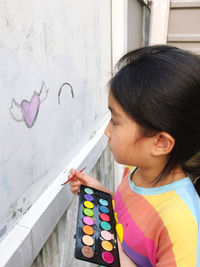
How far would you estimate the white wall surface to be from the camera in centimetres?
56

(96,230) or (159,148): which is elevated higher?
(159,148)

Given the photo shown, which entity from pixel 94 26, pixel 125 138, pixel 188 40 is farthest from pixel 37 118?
pixel 188 40

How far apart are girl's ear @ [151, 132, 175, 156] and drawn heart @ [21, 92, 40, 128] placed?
316mm

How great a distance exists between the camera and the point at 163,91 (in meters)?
0.52

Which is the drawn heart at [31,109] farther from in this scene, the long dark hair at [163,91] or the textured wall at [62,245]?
the textured wall at [62,245]

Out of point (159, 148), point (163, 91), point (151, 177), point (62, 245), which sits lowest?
point (62, 245)

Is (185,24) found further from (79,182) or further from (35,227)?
(35,227)

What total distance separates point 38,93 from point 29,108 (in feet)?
0.19

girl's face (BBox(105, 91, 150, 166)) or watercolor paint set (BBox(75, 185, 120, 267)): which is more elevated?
girl's face (BBox(105, 91, 150, 166))

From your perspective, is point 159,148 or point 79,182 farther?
point 79,182

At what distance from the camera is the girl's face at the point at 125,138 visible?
57 cm

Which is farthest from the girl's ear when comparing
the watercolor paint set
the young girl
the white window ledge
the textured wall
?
the textured wall

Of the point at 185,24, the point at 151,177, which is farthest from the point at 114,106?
the point at 185,24

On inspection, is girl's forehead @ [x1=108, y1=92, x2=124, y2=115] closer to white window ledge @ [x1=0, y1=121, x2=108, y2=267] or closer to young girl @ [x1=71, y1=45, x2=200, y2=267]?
young girl @ [x1=71, y1=45, x2=200, y2=267]
